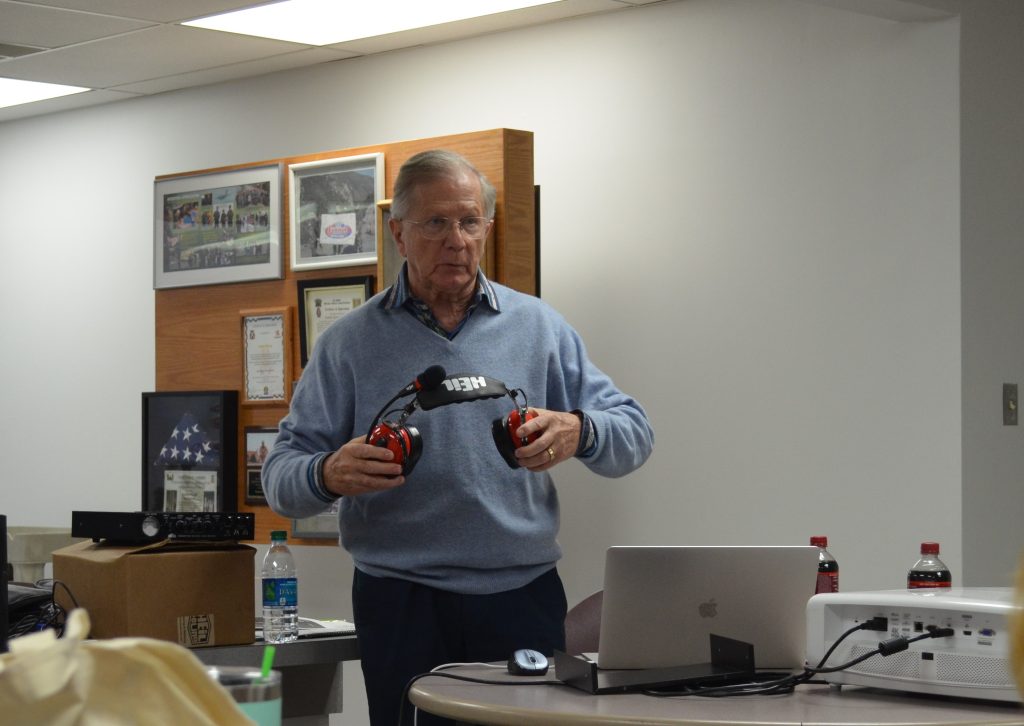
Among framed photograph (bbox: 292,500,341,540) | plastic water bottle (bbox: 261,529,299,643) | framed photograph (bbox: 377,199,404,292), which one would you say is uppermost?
framed photograph (bbox: 377,199,404,292)

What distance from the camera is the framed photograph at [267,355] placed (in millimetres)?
4570

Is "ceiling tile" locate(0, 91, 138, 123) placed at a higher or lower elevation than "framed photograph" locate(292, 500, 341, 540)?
higher

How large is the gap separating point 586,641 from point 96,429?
318 centimetres

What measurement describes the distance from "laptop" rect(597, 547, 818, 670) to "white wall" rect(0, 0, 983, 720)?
4.68 feet

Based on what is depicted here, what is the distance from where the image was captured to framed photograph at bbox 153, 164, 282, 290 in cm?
464

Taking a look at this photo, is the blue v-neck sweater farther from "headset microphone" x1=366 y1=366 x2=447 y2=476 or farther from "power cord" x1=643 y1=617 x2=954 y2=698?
"power cord" x1=643 y1=617 x2=954 y2=698

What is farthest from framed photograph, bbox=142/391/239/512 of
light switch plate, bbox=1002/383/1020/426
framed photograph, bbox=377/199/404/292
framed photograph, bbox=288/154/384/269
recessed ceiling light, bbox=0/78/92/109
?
light switch plate, bbox=1002/383/1020/426

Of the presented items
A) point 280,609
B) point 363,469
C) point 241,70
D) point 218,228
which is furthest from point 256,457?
point 363,469

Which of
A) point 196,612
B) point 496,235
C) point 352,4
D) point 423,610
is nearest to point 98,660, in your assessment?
point 423,610

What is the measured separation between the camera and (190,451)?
4.75 metres

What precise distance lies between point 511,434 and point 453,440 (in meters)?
0.20

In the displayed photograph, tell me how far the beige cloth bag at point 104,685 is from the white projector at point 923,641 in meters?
1.31

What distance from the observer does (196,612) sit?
292 centimetres

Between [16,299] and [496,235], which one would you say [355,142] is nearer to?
[496,235]
